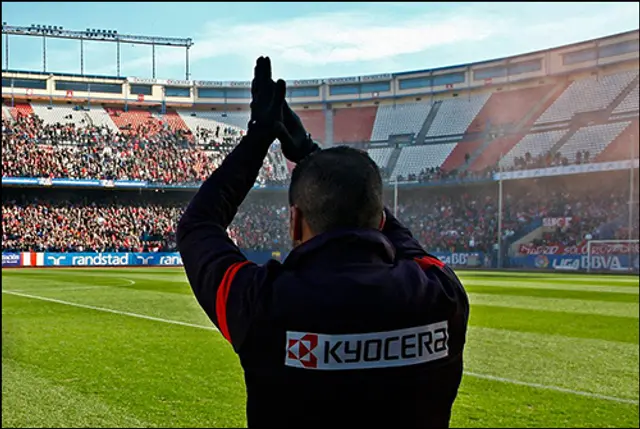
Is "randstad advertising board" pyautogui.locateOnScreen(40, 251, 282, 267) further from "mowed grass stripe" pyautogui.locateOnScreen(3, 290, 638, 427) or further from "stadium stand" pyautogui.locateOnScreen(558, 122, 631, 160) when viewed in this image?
"mowed grass stripe" pyautogui.locateOnScreen(3, 290, 638, 427)

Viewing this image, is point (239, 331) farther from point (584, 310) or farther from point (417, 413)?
point (584, 310)

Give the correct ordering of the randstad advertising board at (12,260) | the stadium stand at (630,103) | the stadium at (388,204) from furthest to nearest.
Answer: the stadium stand at (630,103) → the randstad advertising board at (12,260) → the stadium at (388,204)

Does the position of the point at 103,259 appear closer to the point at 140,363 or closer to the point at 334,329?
the point at 140,363

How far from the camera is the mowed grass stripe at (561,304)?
14542mm

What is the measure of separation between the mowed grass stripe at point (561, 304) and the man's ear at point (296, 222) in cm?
1323

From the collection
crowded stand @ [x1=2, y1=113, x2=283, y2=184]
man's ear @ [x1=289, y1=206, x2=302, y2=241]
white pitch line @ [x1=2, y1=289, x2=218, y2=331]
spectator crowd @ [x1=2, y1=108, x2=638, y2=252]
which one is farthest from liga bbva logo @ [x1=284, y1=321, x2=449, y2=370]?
crowded stand @ [x1=2, y1=113, x2=283, y2=184]

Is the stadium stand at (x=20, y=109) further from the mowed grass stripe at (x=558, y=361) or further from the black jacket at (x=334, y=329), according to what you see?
the black jacket at (x=334, y=329)

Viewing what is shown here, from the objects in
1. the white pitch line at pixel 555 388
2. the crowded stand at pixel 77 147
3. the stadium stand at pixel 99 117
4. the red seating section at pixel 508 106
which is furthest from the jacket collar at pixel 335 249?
the red seating section at pixel 508 106

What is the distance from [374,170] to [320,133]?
52.0 m

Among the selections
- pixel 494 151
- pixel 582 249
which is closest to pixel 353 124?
pixel 494 151

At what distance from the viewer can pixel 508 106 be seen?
49.6 m

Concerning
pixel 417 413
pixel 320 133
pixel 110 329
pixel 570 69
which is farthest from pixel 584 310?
pixel 320 133

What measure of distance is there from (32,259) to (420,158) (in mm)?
24834

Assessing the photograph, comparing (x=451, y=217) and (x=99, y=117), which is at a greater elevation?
(x=99, y=117)
